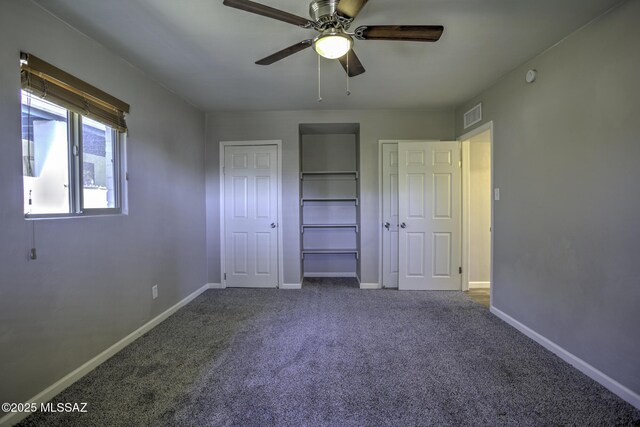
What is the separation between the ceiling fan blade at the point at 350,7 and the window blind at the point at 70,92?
1.83 m

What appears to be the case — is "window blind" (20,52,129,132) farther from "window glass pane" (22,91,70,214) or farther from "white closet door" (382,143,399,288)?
"white closet door" (382,143,399,288)

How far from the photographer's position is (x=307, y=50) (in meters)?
2.30

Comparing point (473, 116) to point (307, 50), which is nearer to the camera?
point (307, 50)

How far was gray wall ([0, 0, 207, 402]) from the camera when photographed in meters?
1.55

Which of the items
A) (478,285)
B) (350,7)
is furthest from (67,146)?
(478,285)

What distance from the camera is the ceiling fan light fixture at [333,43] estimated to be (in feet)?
5.19

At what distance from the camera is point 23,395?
1.59m

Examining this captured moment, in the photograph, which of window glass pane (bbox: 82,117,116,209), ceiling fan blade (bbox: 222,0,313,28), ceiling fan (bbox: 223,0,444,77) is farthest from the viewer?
window glass pane (bbox: 82,117,116,209)

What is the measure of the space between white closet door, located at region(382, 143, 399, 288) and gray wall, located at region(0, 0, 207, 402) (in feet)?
8.44

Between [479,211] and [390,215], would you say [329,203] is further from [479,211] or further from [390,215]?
[479,211]

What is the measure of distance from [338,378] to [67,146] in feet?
8.05

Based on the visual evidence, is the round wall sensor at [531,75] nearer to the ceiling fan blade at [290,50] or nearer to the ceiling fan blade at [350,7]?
the ceiling fan blade at [350,7]

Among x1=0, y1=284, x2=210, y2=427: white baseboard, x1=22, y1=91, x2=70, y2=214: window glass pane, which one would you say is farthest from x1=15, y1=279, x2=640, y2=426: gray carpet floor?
x1=22, y1=91, x2=70, y2=214: window glass pane

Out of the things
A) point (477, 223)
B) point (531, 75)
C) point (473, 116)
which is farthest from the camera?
point (477, 223)
